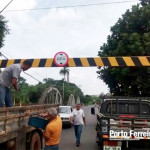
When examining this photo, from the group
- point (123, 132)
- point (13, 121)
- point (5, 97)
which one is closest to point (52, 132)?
point (13, 121)

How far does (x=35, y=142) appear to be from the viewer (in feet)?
25.7

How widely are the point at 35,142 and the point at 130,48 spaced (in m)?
14.6

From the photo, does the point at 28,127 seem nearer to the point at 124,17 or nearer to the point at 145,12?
the point at 145,12

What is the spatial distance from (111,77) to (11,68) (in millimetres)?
17691

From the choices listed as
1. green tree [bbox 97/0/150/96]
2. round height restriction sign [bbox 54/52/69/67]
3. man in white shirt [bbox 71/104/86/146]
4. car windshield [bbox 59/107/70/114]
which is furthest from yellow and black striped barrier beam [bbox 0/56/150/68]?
car windshield [bbox 59/107/70/114]

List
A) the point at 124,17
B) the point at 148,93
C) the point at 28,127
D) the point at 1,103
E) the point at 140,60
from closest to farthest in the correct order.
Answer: the point at 1,103 → the point at 28,127 → the point at 140,60 → the point at 148,93 → the point at 124,17

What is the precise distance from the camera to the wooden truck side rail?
5699 millimetres

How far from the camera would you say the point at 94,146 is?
39.4ft

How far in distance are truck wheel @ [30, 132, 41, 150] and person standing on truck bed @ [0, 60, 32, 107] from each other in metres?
1.10

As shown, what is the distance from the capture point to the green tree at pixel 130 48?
2066 cm

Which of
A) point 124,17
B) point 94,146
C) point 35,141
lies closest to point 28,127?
point 35,141

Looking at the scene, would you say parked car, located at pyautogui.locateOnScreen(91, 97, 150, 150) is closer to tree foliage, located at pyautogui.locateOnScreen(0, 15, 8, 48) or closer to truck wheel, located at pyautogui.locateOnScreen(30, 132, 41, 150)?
truck wheel, located at pyautogui.locateOnScreen(30, 132, 41, 150)

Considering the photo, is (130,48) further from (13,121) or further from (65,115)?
(13,121)

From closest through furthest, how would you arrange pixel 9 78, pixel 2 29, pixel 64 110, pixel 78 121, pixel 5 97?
pixel 9 78, pixel 5 97, pixel 78 121, pixel 64 110, pixel 2 29
